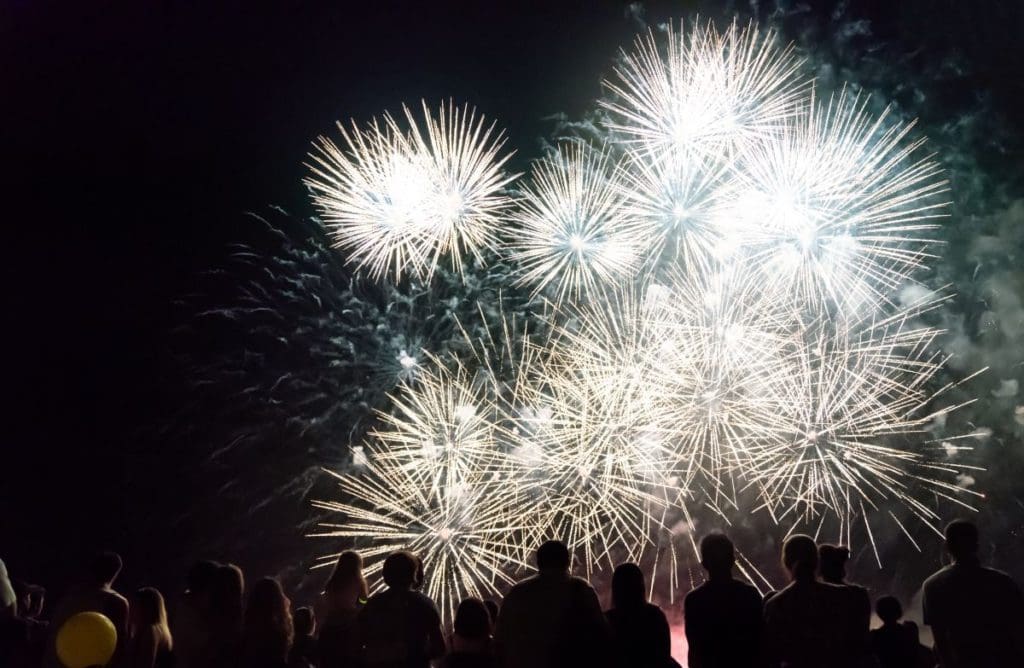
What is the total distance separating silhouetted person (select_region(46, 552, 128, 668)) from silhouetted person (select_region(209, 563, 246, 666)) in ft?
2.52

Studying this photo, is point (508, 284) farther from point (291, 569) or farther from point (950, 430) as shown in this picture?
point (950, 430)

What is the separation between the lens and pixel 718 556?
14.4 ft

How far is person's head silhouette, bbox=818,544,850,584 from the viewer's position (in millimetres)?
4703

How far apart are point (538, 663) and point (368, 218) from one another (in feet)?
29.8

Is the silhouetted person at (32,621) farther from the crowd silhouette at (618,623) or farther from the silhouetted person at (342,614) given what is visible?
the silhouetted person at (342,614)

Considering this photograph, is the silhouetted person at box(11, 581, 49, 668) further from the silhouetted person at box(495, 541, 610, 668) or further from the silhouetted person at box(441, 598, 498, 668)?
the silhouetted person at box(495, 541, 610, 668)

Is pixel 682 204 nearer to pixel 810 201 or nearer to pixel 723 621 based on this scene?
pixel 810 201

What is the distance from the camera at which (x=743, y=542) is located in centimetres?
1900

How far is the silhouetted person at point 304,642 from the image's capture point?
5133 mm

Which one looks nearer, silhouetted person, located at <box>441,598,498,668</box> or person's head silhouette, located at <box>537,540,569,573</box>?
silhouetted person, located at <box>441,598,498,668</box>

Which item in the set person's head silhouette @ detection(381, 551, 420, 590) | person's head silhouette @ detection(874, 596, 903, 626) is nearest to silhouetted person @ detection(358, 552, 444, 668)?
person's head silhouette @ detection(381, 551, 420, 590)

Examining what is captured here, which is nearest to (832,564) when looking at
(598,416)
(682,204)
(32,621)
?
(32,621)

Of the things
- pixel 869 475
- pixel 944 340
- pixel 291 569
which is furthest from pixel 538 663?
pixel 869 475

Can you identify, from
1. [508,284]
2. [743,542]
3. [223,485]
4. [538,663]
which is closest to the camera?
[538,663]
